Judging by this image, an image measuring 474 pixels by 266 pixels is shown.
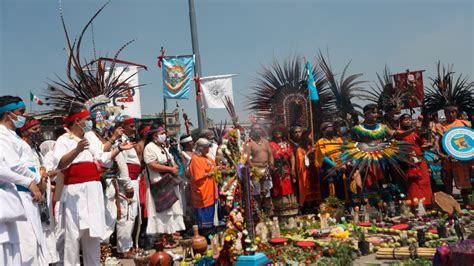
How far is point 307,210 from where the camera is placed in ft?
31.6

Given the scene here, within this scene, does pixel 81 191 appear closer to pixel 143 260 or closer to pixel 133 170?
pixel 143 260

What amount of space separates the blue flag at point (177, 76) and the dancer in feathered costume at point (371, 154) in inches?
176

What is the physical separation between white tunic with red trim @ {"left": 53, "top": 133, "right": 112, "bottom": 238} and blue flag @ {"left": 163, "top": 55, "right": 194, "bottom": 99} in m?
6.53

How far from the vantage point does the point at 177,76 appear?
1192 cm

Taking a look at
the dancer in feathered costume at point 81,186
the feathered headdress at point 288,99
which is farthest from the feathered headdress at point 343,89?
the dancer in feathered costume at point 81,186

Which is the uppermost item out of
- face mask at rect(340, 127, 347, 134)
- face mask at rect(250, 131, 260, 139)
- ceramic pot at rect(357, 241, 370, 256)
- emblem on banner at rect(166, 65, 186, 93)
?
emblem on banner at rect(166, 65, 186, 93)

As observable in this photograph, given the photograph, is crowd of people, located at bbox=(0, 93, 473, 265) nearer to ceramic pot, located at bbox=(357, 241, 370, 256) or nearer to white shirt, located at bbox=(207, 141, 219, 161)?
white shirt, located at bbox=(207, 141, 219, 161)

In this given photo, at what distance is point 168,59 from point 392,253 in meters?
7.76

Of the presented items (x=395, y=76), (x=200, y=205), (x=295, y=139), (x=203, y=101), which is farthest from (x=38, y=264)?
(x=395, y=76)

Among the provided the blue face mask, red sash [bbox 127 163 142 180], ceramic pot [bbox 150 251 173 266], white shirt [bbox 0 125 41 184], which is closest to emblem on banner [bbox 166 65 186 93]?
red sash [bbox 127 163 142 180]

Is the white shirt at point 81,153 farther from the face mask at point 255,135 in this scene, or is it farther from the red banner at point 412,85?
the red banner at point 412,85

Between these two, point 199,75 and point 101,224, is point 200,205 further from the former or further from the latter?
point 199,75

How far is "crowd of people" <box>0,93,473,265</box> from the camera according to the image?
4543 millimetres

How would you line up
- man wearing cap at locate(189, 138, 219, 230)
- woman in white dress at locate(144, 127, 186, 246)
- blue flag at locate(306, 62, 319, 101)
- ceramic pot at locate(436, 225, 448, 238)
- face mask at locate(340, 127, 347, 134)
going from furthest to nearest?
blue flag at locate(306, 62, 319, 101) < face mask at locate(340, 127, 347, 134) < man wearing cap at locate(189, 138, 219, 230) < woman in white dress at locate(144, 127, 186, 246) < ceramic pot at locate(436, 225, 448, 238)
